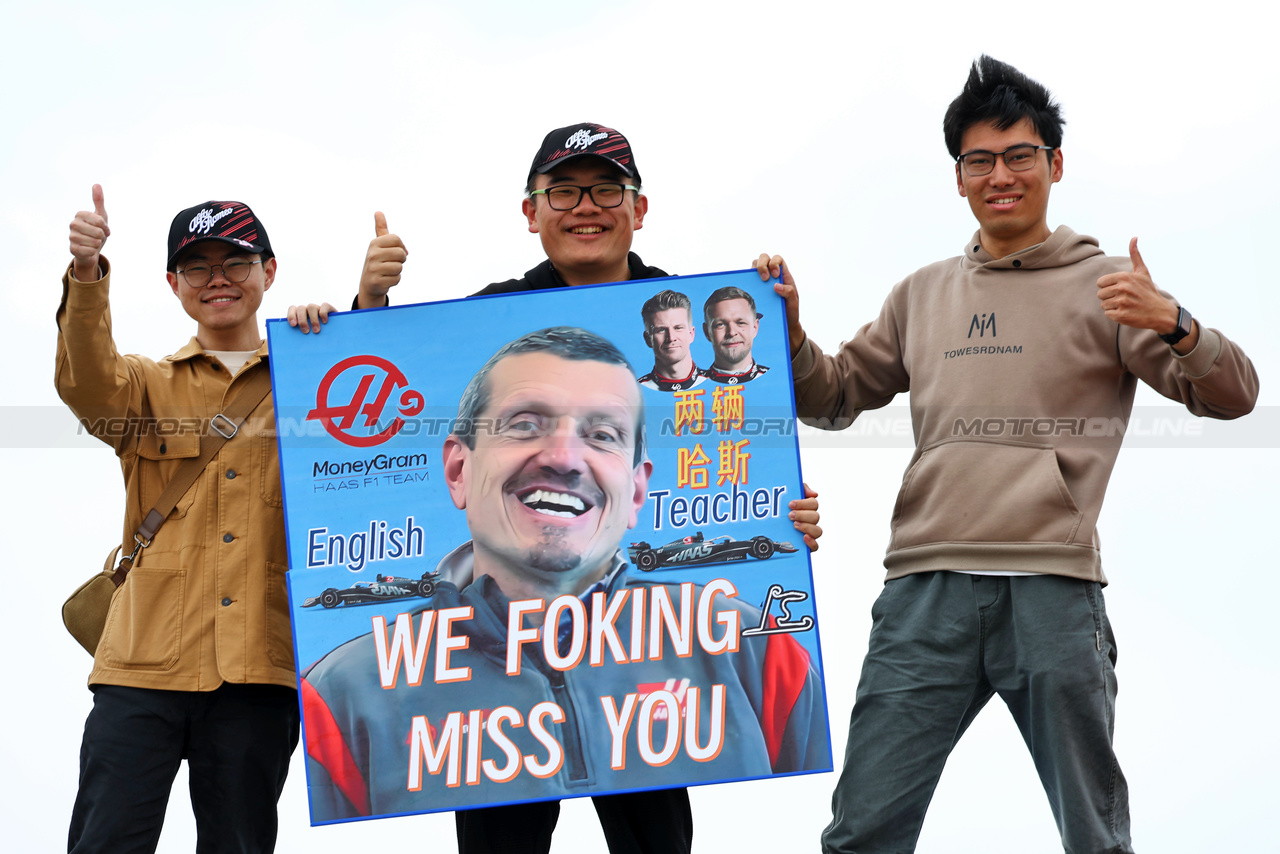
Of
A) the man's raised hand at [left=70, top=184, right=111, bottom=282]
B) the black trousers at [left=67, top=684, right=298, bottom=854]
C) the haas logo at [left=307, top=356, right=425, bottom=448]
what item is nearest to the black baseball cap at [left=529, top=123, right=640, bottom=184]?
the haas logo at [left=307, top=356, right=425, bottom=448]

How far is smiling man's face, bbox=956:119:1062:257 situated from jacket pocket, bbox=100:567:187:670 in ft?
7.44

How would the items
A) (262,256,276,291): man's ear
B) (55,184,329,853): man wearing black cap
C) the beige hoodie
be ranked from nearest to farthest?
the beige hoodie → (55,184,329,853): man wearing black cap → (262,256,276,291): man's ear

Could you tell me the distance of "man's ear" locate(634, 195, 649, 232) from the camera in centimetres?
358

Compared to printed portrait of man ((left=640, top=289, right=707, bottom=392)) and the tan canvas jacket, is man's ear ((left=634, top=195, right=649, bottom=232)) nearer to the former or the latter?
printed portrait of man ((left=640, top=289, right=707, bottom=392))

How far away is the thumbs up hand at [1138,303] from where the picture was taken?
2957 millimetres

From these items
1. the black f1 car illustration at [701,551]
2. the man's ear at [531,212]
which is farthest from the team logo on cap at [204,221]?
the black f1 car illustration at [701,551]

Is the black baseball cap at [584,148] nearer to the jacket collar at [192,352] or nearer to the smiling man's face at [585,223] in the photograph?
the smiling man's face at [585,223]

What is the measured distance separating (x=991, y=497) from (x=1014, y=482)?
66 mm

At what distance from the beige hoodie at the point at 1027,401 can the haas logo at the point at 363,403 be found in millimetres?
1310

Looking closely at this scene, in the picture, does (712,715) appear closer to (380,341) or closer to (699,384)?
(699,384)

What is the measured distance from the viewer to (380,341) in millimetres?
3324

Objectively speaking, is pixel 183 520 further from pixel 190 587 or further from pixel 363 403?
pixel 363 403

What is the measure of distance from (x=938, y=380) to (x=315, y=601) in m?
1.67

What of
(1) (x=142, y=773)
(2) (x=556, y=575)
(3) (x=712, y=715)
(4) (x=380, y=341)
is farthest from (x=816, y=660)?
(1) (x=142, y=773)
